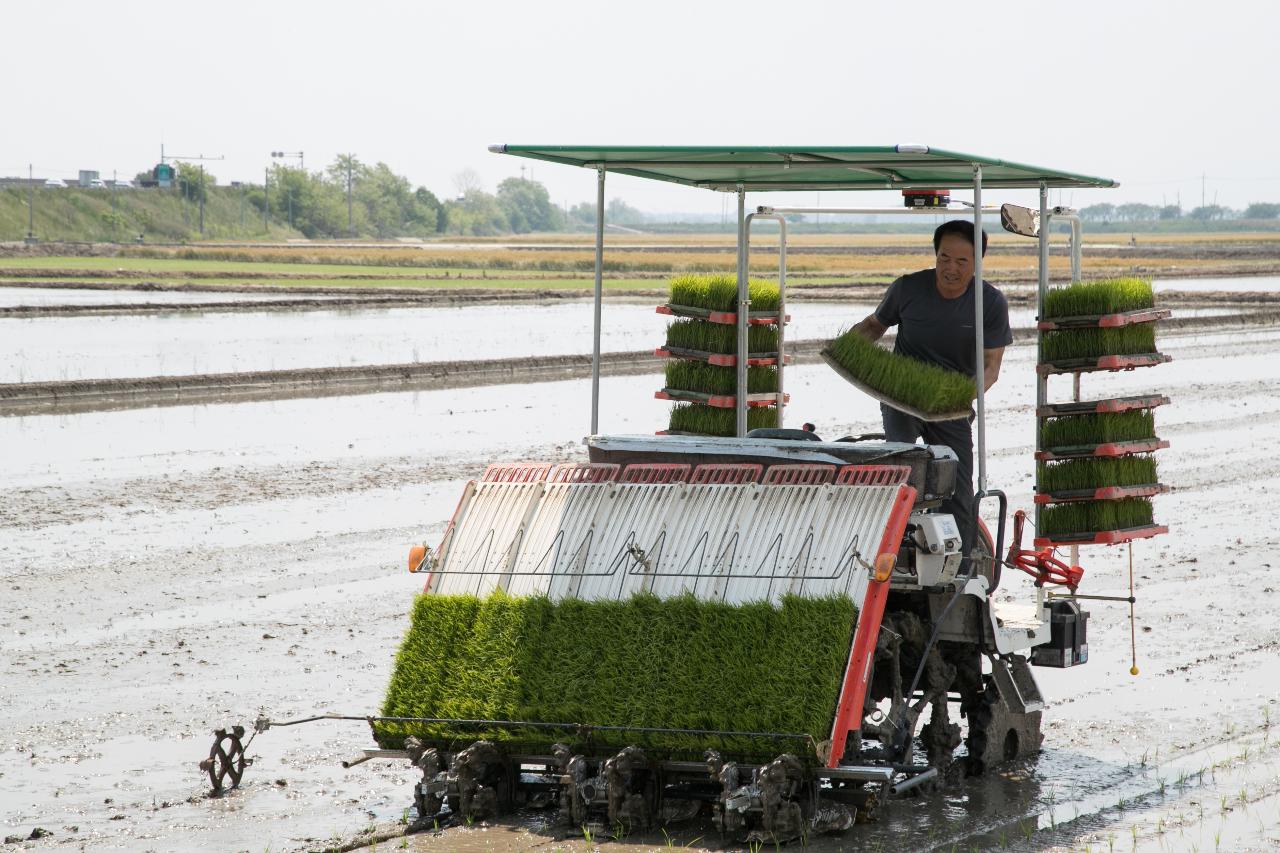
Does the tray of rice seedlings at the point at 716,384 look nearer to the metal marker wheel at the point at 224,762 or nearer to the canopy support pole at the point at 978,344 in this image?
the canopy support pole at the point at 978,344

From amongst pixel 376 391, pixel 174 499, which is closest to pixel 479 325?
pixel 376 391

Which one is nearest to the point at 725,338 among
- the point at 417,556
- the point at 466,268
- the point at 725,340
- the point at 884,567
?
the point at 725,340

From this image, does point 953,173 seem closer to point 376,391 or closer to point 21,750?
point 21,750

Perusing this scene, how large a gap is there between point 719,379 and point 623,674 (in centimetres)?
314

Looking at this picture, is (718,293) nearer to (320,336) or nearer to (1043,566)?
(1043,566)

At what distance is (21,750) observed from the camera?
7.36 m

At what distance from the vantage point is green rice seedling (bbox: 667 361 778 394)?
9180mm

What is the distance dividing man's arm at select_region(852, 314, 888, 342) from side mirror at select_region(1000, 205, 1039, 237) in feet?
2.23

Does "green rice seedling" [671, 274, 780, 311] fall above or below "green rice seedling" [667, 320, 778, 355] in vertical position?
above

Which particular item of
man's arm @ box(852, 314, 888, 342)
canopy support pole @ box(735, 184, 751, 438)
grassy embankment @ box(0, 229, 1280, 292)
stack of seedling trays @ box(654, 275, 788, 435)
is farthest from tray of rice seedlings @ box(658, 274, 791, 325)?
grassy embankment @ box(0, 229, 1280, 292)

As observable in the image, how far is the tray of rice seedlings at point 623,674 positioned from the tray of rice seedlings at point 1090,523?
1836 mm

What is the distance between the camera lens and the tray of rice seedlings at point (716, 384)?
9109 mm

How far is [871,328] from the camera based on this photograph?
299 inches

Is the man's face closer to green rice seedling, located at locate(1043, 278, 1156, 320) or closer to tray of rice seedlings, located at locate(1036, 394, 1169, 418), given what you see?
green rice seedling, located at locate(1043, 278, 1156, 320)
